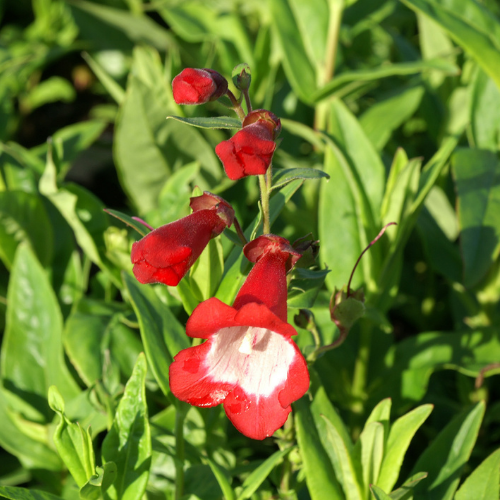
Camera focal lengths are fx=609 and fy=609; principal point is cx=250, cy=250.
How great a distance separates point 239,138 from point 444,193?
1570 mm

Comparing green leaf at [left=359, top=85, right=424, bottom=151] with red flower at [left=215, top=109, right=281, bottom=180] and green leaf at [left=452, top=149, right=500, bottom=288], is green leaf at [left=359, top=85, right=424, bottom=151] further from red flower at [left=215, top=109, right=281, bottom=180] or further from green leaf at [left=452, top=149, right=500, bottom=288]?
red flower at [left=215, top=109, right=281, bottom=180]

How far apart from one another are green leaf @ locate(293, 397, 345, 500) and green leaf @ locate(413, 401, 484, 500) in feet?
0.73

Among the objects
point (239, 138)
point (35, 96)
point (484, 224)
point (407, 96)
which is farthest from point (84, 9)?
point (239, 138)

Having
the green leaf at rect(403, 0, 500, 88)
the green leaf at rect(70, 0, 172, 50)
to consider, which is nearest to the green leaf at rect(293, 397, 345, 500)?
the green leaf at rect(403, 0, 500, 88)

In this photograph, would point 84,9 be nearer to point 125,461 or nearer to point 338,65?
point 338,65

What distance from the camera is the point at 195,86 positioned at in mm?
1040

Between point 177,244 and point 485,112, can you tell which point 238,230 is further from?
point 485,112

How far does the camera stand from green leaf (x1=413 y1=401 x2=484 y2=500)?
1354 mm

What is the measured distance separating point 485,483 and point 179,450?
2.15 ft

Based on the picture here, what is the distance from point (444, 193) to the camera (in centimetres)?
231

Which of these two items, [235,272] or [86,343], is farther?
[86,343]

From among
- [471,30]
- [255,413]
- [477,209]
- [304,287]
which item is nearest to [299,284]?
[304,287]

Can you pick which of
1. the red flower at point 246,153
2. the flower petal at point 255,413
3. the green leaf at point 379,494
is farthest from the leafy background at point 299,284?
the flower petal at point 255,413

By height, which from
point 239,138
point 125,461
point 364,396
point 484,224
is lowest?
point 364,396
